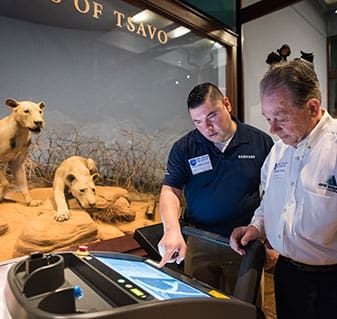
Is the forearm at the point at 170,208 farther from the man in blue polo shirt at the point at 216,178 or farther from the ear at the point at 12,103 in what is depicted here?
the ear at the point at 12,103

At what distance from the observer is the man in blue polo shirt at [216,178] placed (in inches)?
62.8

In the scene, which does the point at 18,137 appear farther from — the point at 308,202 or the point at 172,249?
the point at 308,202

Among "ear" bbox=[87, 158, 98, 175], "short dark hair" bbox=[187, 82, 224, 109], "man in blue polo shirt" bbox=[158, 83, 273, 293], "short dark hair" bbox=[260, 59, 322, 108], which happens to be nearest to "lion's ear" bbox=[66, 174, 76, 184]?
"ear" bbox=[87, 158, 98, 175]

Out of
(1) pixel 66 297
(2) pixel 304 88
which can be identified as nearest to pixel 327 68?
(2) pixel 304 88

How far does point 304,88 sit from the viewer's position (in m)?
1.05

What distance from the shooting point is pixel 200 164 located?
1671mm

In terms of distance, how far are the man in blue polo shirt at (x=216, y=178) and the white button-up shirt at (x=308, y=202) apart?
1.31 ft

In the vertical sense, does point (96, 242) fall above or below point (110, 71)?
below

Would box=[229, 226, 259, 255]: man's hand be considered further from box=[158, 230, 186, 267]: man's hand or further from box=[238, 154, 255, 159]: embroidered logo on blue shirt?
box=[238, 154, 255, 159]: embroidered logo on blue shirt

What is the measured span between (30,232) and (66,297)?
3.88 feet

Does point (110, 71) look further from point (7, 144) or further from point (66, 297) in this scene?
point (66, 297)

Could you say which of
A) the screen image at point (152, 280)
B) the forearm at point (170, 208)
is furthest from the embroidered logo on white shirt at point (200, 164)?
the screen image at point (152, 280)

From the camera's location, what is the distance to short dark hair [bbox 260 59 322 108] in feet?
3.43

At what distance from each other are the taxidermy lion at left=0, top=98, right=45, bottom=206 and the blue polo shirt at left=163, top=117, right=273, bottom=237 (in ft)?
2.50
